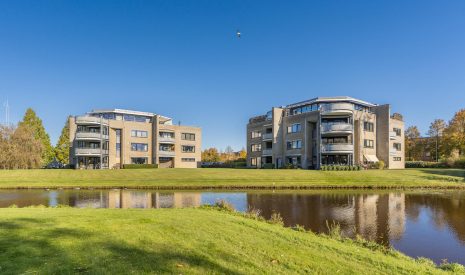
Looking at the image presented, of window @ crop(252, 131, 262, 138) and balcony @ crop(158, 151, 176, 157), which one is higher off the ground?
window @ crop(252, 131, 262, 138)

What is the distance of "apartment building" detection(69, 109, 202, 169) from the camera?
62562 millimetres

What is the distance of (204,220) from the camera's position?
13258 mm

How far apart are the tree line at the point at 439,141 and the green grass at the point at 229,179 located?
2749 cm

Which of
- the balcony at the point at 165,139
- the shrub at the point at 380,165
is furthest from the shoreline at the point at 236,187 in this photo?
the balcony at the point at 165,139

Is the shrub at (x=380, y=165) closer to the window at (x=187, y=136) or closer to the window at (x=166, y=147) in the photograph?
the window at (x=187, y=136)

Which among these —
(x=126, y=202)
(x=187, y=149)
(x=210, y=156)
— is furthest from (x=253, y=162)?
(x=126, y=202)

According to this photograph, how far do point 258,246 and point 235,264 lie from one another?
2.09 metres

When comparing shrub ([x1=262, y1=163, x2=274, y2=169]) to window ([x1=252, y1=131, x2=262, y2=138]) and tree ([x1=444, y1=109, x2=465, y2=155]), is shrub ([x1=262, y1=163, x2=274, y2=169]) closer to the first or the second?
window ([x1=252, y1=131, x2=262, y2=138])

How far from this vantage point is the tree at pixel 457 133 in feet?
237

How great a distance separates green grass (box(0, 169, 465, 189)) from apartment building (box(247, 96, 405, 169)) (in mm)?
10100

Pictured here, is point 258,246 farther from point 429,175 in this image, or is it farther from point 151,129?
point 151,129

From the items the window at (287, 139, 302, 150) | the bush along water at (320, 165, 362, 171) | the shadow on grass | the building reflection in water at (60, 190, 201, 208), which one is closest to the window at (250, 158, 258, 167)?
the window at (287, 139, 302, 150)

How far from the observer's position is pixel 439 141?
303ft

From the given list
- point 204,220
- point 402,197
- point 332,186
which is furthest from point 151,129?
point 204,220
